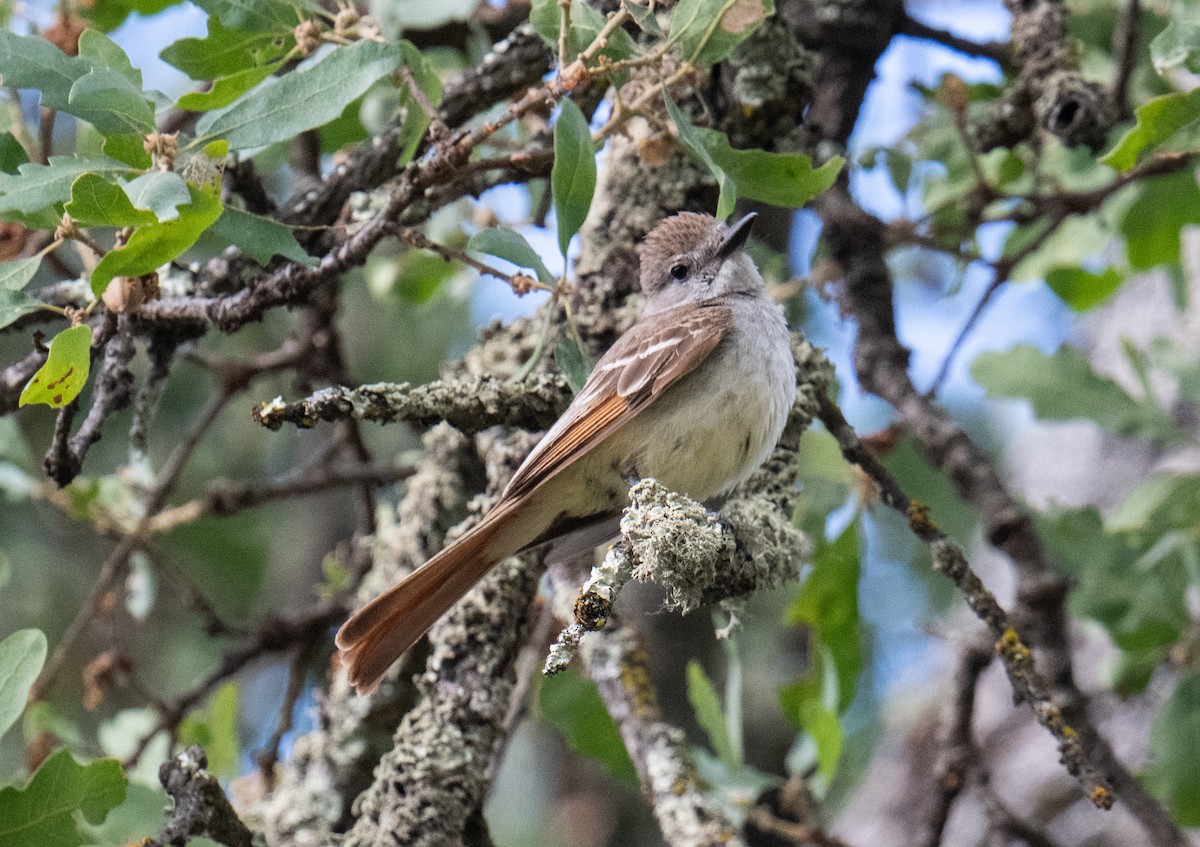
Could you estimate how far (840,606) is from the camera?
3873 mm

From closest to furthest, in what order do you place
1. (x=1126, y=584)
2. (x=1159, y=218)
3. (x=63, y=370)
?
(x=63, y=370)
(x=1126, y=584)
(x=1159, y=218)

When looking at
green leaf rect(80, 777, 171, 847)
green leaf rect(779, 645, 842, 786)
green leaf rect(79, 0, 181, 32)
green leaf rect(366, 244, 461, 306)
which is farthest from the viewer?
green leaf rect(366, 244, 461, 306)

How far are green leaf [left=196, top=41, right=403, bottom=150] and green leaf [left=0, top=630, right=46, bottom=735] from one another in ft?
3.72

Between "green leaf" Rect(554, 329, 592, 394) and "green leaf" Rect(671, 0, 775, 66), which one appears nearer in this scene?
"green leaf" Rect(671, 0, 775, 66)

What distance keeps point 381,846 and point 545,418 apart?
1085 millimetres

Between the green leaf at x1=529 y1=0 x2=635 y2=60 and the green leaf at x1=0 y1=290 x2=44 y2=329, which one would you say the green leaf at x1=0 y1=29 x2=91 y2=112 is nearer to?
the green leaf at x1=0 y1=290 x2=44 y2=329

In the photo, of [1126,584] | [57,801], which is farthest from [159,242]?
[1126,584]

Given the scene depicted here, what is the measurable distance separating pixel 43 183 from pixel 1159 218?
3.70m

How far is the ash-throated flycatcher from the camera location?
10.1ft

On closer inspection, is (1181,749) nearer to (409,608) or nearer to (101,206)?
(409,608)

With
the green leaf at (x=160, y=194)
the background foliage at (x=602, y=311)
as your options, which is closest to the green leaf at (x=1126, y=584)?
the background foliage at (x=602, y=311)

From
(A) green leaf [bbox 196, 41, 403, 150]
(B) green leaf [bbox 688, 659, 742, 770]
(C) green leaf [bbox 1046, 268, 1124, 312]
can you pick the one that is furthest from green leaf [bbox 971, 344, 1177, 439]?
(A) green leaf [bbox 196, 41, 403, 150]

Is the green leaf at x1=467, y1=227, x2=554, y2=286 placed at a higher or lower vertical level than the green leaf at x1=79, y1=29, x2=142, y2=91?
higher

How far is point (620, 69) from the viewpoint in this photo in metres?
2.64
